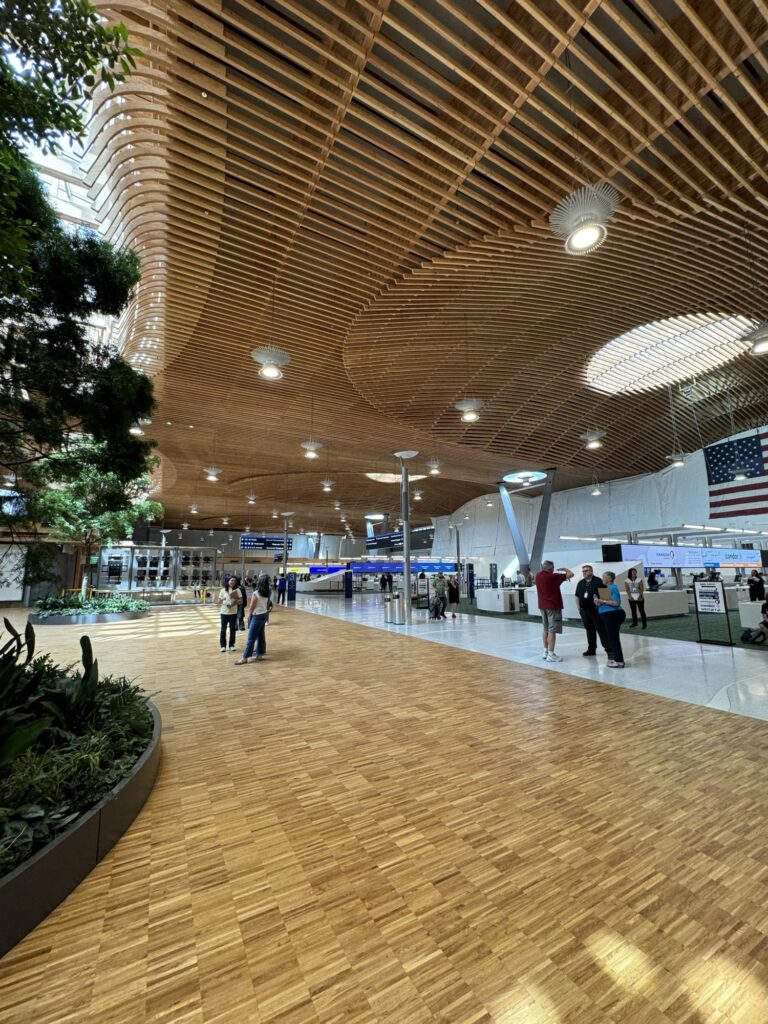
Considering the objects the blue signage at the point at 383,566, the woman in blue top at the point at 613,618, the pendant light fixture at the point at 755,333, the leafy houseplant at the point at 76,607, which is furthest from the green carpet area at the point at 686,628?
the leafy houseplant at the point at 76,607

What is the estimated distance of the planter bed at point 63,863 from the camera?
1.68 meters

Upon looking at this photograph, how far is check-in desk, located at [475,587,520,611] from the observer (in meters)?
16.5

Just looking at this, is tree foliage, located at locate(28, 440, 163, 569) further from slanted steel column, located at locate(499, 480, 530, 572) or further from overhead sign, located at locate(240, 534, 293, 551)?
overhead sign, located at locate(240, 534, 293, 551)

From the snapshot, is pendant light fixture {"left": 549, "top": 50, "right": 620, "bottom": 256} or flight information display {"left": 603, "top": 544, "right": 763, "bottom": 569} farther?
flight information display {"left": 603, "top": 544, "right": 763, "bottom": 569}

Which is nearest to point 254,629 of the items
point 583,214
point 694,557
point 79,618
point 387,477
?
point 583,214

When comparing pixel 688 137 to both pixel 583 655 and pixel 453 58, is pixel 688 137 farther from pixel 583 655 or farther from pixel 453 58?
pixel 583 655

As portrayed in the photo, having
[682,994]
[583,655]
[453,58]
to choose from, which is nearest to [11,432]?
[682,994]

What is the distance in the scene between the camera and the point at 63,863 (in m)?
1.96

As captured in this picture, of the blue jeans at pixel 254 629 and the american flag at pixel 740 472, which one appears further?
the american flag at pixel 740 472

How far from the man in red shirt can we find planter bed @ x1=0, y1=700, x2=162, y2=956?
19.3 ft

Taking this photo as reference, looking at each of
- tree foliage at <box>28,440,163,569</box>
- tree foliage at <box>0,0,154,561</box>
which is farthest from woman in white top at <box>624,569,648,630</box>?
tree foliage at <box>0,0,154,561</box>

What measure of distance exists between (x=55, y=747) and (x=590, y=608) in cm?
683

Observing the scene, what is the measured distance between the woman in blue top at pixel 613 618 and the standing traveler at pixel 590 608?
3.4 inches

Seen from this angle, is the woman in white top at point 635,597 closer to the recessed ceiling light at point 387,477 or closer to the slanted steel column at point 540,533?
the slanted steel column at point 540,533
